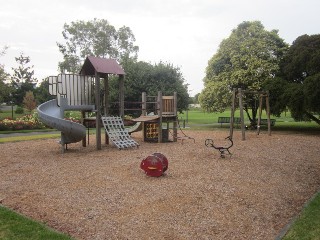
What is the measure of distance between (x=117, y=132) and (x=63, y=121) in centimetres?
289

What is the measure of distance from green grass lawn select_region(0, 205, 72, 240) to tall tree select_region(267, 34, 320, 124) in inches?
706

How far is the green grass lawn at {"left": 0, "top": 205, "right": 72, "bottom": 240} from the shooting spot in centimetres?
529

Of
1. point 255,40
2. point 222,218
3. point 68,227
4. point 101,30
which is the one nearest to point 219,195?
point 222,218

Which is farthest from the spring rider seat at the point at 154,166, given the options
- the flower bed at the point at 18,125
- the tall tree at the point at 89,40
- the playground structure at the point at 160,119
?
the tall tree at the point at 89,40

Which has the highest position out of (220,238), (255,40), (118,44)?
(118,44)

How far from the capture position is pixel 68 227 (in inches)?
227

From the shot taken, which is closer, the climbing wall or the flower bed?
the climbing wall

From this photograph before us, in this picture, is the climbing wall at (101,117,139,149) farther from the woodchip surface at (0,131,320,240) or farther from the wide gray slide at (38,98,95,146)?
the woodchip surface at (0,131,320,240)

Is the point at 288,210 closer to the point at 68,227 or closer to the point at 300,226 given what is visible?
the point at 300,226

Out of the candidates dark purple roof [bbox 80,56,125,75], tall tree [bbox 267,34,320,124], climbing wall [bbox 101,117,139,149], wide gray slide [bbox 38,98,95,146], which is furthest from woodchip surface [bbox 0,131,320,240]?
tall tree [bbox 267,34,320,124]

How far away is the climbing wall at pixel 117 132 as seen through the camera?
49.0 feet

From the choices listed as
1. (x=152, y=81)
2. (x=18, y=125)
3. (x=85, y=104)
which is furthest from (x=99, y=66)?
(x=152, y=81)

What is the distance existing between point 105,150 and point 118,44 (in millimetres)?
47128

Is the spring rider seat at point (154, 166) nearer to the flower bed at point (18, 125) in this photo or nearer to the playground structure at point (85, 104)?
the playground structure at point (85, 104)
